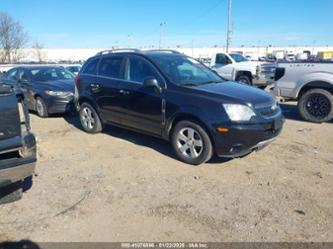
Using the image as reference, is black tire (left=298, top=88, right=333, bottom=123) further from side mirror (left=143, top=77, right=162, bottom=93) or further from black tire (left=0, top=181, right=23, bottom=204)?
black tire (left=0, top=181, right=23, bottom=204)

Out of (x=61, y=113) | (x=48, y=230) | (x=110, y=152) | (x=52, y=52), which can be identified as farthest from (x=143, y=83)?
(x=52, y=52)

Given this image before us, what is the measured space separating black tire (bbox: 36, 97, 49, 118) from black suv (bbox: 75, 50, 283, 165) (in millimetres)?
2746

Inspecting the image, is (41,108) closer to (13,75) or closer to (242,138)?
(13,75)

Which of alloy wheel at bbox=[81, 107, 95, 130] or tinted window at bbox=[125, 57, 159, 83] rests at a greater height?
tinted window at bbox=[125, 57, 159, 83]

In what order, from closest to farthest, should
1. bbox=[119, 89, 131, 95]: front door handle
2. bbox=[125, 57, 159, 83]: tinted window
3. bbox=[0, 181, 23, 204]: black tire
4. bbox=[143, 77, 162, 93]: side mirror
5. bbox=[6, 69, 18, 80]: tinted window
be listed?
bbox=[0, 181, 23, 204]: black tire < bbox=[143, 77, 162, 93]: side mirror < bbox=[125, 57, 159, 83]: tinted window < bbox=[119, 89, 131, 95]: front door handle < bbox=[6, 69, 18, 80]: tinted window

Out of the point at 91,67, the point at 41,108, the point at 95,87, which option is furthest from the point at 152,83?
the point at 41,108

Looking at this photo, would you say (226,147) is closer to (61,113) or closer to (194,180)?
(194,180)

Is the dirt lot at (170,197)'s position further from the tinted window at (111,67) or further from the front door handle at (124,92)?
the tinted window at (111,67)

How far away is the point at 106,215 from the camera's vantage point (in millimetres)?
3551

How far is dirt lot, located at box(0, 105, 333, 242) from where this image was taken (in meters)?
3.22

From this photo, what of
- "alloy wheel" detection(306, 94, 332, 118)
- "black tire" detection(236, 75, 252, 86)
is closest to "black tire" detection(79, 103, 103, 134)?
"alloy wheel" detection(306, 94, 332, 118)

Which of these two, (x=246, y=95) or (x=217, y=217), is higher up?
(x=246, y=95)

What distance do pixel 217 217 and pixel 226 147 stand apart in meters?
1.32

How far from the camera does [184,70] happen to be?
560cm
